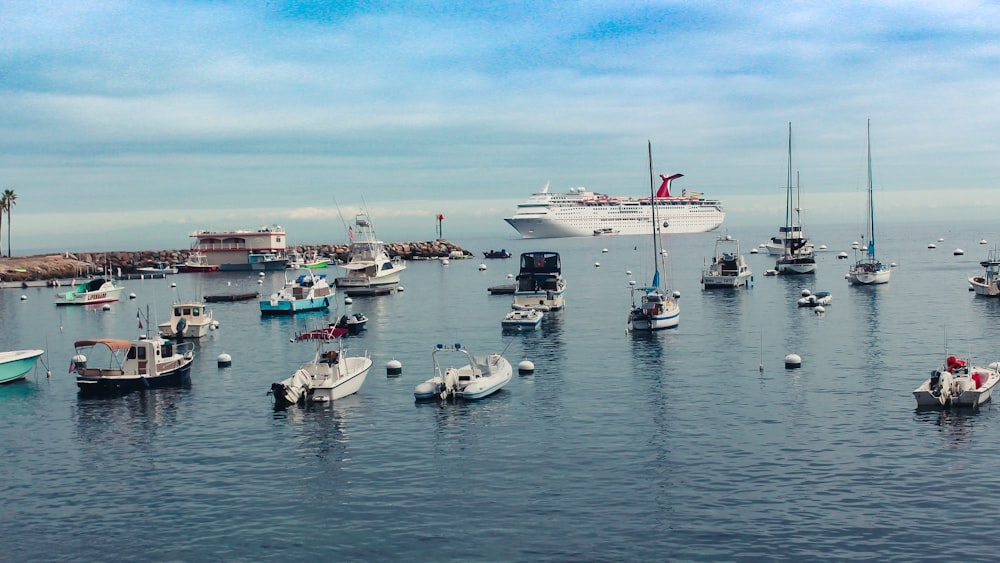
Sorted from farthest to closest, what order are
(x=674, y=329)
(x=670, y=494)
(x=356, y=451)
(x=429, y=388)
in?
(x=674, y=329), (x=429, y=388), (x=356, y=451), (x=670, y=494)

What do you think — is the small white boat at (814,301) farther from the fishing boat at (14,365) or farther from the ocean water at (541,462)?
the fishing boat at (14,365)

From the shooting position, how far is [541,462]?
3669cm

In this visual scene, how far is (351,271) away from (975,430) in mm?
100120

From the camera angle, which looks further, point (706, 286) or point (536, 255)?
point (706, 286)

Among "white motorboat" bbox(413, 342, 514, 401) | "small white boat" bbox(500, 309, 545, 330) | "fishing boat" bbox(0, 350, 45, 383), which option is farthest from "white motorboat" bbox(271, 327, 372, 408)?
"small white boat" bbox(500, 309, 545, 330)

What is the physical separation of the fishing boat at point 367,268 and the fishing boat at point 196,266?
224 feet

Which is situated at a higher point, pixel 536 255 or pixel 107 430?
pixel 536 255

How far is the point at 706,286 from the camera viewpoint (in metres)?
118

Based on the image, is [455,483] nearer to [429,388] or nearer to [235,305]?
[429,388]

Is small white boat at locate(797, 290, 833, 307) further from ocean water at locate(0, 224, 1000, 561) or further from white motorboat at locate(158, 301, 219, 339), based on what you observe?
white motorboat at locate(158, 301, 219, 339)

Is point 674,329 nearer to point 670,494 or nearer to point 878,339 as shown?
point 878,339

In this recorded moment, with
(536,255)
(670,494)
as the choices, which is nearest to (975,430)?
(670,494)

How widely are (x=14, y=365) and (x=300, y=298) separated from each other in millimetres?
44528

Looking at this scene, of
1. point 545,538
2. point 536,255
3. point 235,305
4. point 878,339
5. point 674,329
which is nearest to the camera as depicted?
point 545,538
